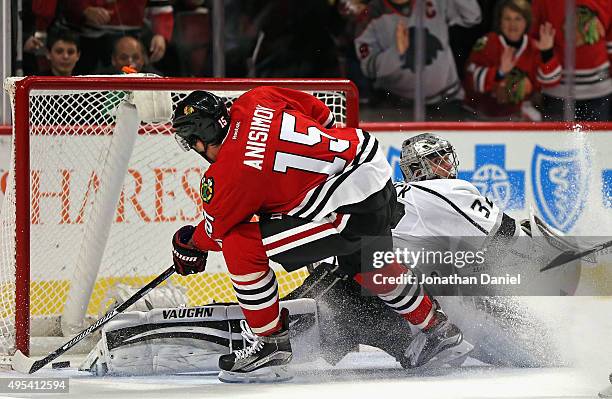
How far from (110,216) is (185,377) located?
2.43ft

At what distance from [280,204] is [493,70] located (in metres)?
2.80

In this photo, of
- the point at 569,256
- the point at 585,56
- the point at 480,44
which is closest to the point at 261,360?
the point at 569,256

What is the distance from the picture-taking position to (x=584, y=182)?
207 inches

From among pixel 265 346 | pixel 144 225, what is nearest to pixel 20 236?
pixel 144 225

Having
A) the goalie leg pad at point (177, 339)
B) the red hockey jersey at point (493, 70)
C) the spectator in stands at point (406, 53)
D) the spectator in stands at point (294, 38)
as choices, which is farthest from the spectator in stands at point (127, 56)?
the goalie leg pad at point (177, 339)

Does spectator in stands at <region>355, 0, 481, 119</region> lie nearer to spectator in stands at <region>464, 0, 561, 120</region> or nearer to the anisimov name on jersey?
spectator in stands at <region>464, 0, 561, 120</region>

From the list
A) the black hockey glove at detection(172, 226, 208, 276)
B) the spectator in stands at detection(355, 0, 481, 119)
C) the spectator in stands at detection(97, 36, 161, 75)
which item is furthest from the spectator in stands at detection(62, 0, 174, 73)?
the black hockey glove at detection(172, 226, 208, 276)

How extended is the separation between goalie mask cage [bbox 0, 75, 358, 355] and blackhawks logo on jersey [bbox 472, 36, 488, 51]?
6.16 feet

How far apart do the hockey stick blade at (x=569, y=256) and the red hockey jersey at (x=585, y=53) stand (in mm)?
2060

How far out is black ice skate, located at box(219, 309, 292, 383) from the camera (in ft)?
11.3

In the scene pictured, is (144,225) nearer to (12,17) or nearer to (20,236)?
(20,236)

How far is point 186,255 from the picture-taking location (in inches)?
144

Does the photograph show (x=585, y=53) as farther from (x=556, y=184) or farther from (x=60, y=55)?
(x=60, y=55)

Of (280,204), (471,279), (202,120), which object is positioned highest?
(202,120)
